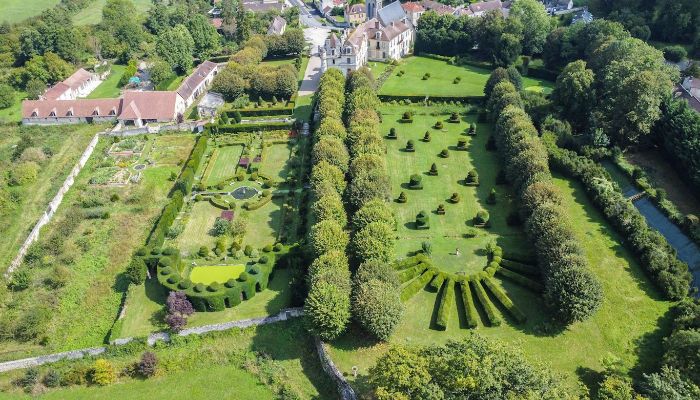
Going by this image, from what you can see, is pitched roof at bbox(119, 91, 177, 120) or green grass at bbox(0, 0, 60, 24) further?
green grass at bbox(0, 0, 60, 24)

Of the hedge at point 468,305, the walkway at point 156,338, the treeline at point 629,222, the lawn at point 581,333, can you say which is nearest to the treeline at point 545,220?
the lawn at point 581,333

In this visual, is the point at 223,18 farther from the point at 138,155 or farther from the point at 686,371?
the point at 686,371

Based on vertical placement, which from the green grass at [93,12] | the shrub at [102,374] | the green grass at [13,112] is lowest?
the shrub at [102,374]

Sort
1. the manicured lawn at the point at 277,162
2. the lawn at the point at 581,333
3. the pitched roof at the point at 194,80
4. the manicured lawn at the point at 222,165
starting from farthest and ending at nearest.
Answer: the pitched roof at the point at 194,80, the manicured lawn at the point at 277,162, the manicured lawn at the point at 222,165, the lawn at the point at 581,333

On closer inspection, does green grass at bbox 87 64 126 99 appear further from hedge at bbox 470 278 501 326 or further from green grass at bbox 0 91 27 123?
hedge at bbox 470 278 501 326

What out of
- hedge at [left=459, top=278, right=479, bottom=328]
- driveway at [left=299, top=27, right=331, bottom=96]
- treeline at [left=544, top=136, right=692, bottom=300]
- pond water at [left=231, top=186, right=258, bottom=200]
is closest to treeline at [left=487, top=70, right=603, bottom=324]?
treeline at [left=544, top=136, right=692, bottom=300]

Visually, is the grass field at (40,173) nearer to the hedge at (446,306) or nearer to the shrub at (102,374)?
the shrub at (102,374)
